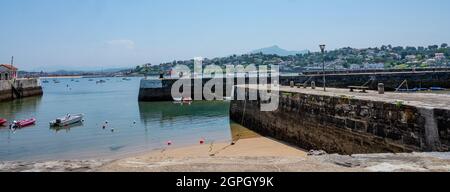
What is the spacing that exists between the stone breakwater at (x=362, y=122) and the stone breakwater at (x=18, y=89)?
4543 centimetres

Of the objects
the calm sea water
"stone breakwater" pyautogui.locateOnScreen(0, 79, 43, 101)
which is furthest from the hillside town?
the calm sea water

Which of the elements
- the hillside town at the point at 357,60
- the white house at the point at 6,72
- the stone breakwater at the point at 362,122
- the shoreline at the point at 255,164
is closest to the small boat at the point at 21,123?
the stone breakwater at the point at 362,122

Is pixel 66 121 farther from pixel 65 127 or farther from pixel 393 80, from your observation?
pixel 393 80

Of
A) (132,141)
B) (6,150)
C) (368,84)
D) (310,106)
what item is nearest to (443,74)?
(368,84)

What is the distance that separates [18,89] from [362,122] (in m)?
58.1

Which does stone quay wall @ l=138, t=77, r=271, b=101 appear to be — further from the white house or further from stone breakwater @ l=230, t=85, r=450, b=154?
stone breakwater @ l=230, t=85, r=450, b=154

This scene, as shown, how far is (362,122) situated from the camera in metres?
12.1

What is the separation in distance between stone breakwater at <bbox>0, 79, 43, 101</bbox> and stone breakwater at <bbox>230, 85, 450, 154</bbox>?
1789 inches

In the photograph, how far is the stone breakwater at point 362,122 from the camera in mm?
9188

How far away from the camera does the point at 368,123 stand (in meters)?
11.7

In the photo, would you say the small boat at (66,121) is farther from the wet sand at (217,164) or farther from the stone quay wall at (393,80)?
the wet sand at (217,164)

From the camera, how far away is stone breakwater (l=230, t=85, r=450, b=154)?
9188 mm

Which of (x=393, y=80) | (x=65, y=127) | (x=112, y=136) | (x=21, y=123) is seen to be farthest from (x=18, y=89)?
(x=393, y=80)
